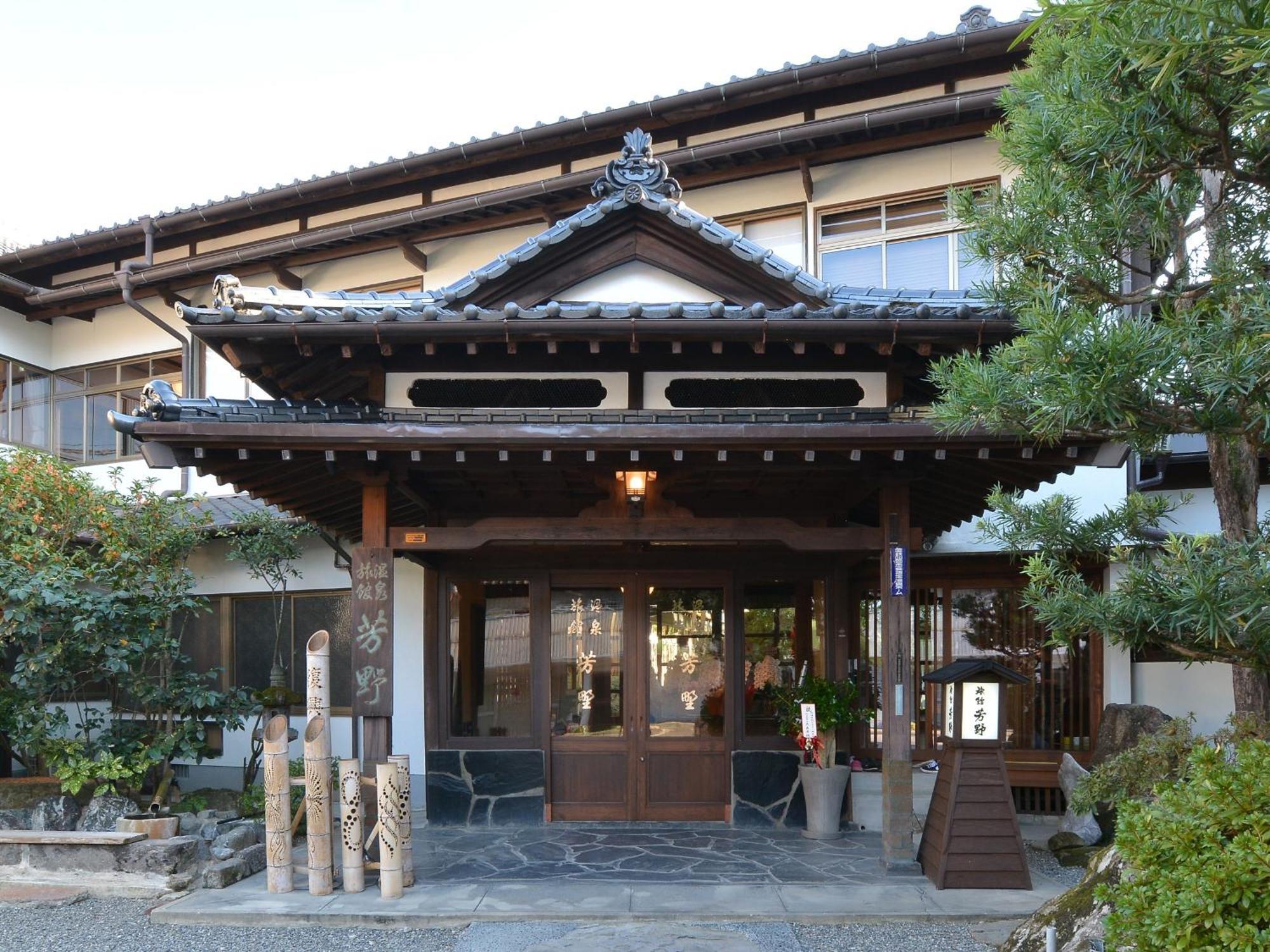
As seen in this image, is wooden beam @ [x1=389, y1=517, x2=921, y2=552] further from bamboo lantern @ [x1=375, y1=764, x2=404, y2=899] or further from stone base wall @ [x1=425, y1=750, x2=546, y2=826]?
stone base wall @ [x1=425, y1=750, x2=546, y2=826]

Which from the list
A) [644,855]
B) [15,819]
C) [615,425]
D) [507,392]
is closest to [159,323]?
[15,819]

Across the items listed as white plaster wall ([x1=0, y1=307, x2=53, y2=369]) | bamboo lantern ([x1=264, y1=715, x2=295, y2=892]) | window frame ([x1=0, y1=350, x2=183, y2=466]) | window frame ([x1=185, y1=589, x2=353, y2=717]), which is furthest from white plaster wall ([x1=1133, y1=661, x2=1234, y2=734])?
white plaster wall ([x1=0, y1=307, x2=53, y2=369])

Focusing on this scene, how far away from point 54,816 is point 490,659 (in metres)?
4.27

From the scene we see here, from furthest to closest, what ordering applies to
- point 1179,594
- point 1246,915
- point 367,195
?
point 367,195 → point 1179,594 → point 1246,915

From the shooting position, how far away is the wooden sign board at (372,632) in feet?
25.3

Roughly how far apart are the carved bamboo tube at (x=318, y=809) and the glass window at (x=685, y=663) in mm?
3862

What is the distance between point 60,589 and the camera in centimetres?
902

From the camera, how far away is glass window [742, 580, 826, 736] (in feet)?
34.4

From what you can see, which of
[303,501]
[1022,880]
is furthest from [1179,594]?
[303,501]

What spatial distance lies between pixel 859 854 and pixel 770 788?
1503mm

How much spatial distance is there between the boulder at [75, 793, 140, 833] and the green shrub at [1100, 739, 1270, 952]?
8.30 m

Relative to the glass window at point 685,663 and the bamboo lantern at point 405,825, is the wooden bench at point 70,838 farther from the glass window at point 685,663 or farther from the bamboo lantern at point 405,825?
the glass window at point 685,663

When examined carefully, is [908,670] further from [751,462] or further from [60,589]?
[60,589]

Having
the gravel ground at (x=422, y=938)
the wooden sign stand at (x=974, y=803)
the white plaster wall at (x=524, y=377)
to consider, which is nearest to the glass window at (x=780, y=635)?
the wooden sign stand at (x=974, y=803)
